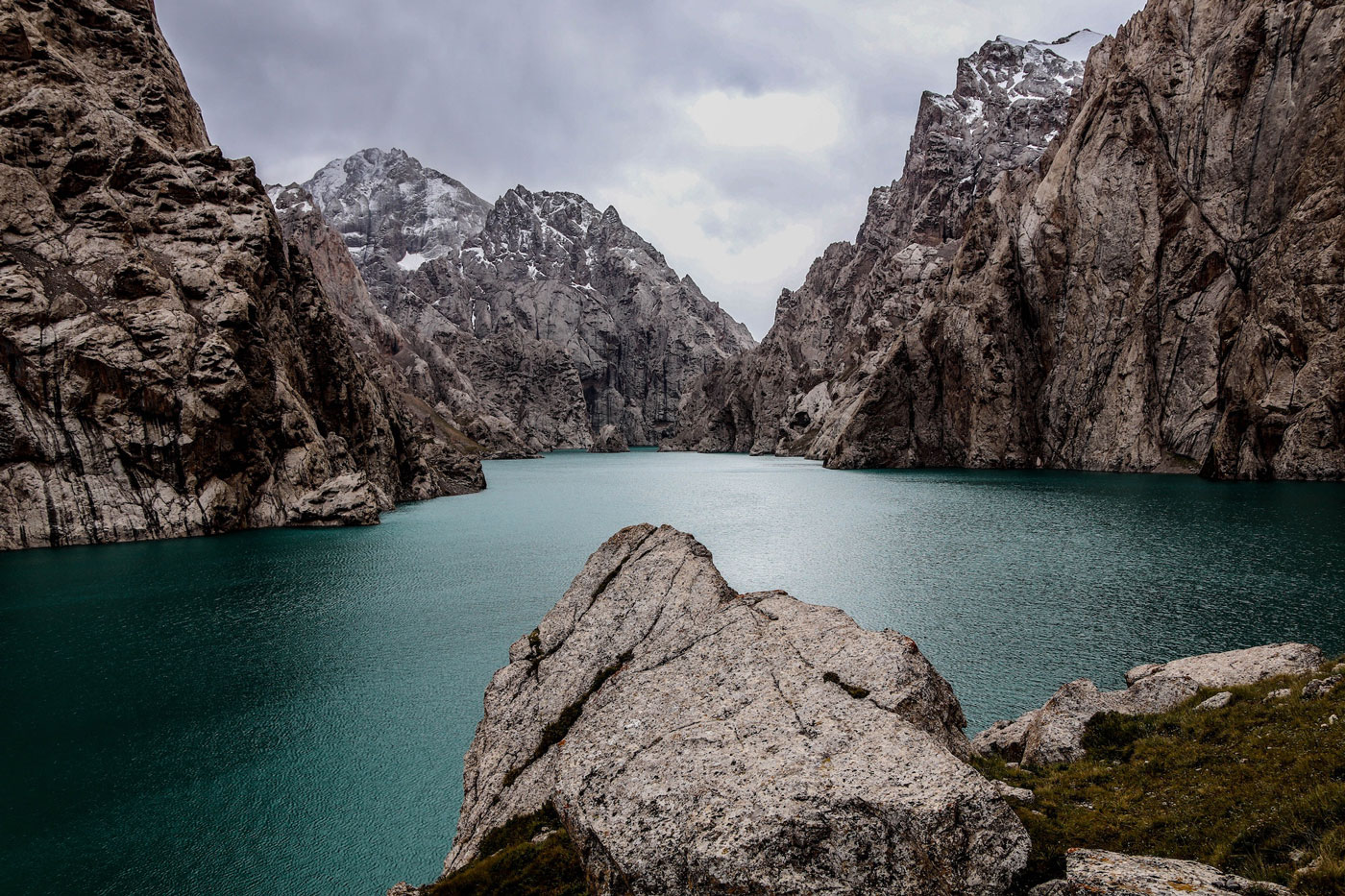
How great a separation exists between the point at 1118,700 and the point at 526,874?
13661mm

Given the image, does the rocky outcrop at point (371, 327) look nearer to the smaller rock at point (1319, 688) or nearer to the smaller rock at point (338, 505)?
the smaller rock at point (338, 505)

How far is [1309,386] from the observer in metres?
70.4

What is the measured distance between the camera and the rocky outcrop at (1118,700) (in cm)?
1253

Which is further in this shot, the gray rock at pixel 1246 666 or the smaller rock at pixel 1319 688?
the gray rock at pixel 1246 666

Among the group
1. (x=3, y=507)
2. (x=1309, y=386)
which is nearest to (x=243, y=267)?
(x=3, y=507)

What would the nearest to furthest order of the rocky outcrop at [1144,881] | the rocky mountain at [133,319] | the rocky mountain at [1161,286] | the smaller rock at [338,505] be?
the rocky outcrop at [1144,881]
the rocky mountain at [133,319]
the smaller rock at [338,505]
the rocky mountain at [1161,286]

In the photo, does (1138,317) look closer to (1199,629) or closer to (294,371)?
(1199,629)

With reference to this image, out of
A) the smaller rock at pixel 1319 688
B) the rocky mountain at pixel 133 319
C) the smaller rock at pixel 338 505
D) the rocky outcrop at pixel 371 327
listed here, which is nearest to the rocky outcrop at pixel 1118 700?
the smaller rock at pixel 1319 688

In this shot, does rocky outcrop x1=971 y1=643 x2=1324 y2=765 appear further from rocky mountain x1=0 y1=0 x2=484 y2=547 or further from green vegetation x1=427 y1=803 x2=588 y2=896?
A: rocky mountain x1=0 y1=0 x2=484 y2=547

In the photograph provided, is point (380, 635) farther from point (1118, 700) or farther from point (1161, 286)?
point (1161, 286)

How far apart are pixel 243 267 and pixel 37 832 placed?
64.0 meters

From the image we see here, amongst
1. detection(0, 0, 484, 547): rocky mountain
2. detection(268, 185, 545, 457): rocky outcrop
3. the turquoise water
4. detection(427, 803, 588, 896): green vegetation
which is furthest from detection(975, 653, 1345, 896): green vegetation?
detection(268, 185, 545, 457): rocky outcrop

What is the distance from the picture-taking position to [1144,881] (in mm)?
5879

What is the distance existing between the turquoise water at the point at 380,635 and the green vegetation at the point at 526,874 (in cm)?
576
